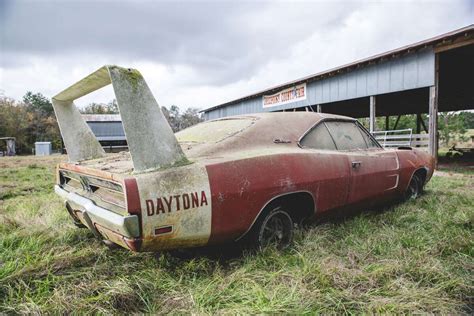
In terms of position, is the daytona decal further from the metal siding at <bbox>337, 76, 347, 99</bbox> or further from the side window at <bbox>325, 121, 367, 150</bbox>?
the metal siding at <bbox>337, 76, 347, 99</bbox>

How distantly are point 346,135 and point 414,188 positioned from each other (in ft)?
5.94

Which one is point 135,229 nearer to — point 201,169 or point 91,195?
point 201,169

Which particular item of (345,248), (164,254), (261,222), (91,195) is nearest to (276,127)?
(261,222)

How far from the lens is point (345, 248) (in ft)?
8.91

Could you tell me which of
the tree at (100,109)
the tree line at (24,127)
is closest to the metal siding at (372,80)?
the tree line at (24,127)

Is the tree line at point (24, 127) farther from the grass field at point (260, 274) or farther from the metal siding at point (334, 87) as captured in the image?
the grass field at point (260, 274)

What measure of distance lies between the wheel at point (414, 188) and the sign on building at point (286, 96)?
29.8ft

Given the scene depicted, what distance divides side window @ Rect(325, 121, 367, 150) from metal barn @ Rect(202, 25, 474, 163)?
5361 mm

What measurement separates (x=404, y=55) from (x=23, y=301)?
998 centimetres

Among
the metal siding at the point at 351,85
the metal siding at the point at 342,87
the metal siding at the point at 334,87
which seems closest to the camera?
the metal siding at the point at 351,85

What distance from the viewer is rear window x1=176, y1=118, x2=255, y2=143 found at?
2.75 m

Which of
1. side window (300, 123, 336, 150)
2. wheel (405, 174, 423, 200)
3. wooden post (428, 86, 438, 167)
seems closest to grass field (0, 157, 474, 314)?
side window (300, 123, 336, 150)

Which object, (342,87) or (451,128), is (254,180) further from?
(451,128)

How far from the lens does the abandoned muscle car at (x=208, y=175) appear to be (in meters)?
1.98
